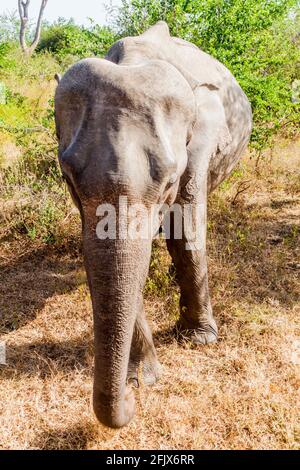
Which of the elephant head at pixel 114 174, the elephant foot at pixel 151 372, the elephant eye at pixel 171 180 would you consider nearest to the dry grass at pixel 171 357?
the elephant foot at pixel 151 372

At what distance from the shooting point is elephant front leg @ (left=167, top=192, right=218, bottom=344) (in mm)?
3203

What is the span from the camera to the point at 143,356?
10.7ft

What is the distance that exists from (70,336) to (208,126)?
2.00 metres

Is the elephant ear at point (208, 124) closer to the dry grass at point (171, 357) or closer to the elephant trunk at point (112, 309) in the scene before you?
the elephant trunk at point (112, 309)

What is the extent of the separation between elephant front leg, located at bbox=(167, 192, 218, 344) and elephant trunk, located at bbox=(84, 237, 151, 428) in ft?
3.48

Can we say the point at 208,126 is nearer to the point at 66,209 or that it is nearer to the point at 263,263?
the point at 263,263

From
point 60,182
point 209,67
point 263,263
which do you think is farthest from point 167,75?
point 60,182

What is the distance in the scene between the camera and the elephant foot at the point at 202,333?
3686mm

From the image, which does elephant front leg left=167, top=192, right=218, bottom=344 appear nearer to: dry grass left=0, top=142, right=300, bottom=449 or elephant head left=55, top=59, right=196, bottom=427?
dry grass left=0, top=142, right=300, bottom=449

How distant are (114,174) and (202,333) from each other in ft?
6.82

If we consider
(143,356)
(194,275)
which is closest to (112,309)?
(143,356)

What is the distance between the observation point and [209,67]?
12.5 ft

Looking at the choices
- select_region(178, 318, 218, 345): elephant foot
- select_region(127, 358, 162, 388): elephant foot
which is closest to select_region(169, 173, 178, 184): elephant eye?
select_region(127, 358, 162, 388): elephant foot

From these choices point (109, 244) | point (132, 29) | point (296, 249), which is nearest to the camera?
point (109, 244)
